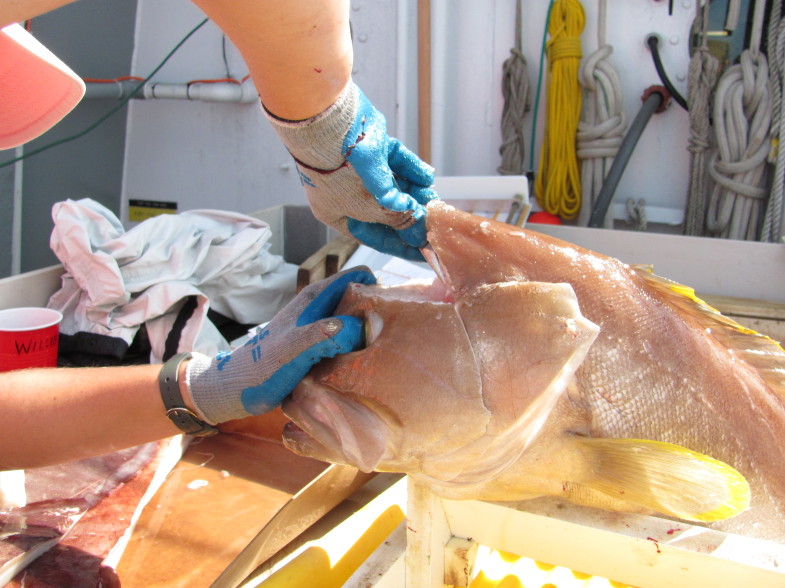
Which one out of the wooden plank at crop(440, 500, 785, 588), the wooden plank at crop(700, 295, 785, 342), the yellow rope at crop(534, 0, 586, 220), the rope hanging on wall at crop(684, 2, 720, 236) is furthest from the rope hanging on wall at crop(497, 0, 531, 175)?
the wooden plank at crop(440, 500, 785, 588)

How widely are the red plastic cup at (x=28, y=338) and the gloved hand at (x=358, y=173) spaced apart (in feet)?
5.22

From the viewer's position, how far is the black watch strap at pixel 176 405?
4.78ft

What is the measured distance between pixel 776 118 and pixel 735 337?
2635 millimetres

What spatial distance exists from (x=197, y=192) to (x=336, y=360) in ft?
14.3

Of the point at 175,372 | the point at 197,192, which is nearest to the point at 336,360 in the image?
the point at 175,372

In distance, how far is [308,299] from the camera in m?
1.34

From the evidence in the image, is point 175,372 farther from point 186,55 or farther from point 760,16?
point 186,55

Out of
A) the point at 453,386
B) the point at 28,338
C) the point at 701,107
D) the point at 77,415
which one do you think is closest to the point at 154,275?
the point at 28,338

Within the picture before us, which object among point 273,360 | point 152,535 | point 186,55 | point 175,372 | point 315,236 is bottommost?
point 152,535

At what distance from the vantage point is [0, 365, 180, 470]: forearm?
1.54 m

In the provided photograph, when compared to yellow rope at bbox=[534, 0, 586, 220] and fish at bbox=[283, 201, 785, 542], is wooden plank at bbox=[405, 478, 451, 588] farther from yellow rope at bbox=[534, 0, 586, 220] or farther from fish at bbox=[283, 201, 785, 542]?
yellow rope at bbox=[534, 0, 586, 220]

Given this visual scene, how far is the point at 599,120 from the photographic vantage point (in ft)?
12.8

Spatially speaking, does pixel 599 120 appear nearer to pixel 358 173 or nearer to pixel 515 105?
pixel 515 105

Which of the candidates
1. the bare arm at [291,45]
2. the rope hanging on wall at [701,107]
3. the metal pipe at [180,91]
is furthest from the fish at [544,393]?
the metal pipe at [180,91]
